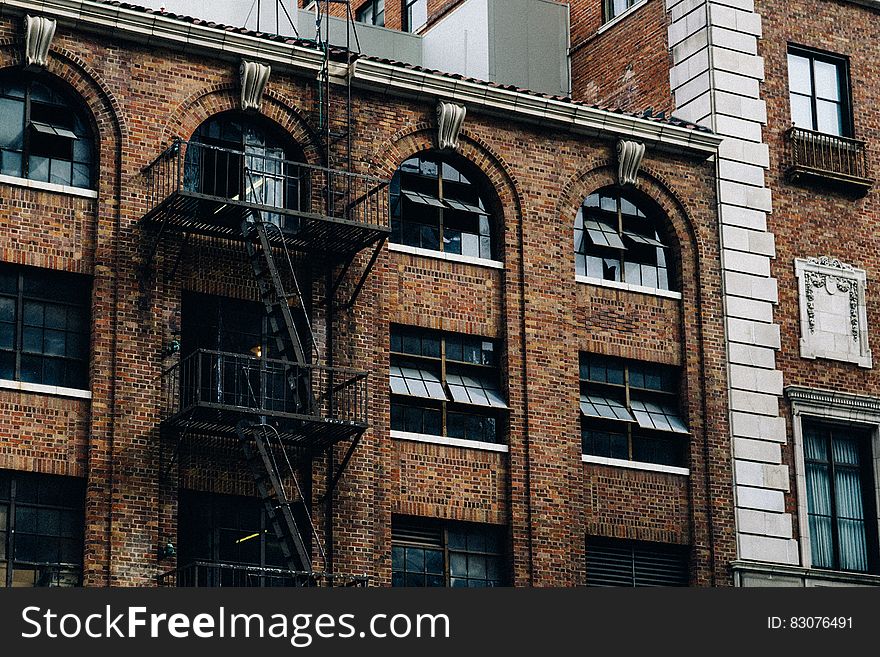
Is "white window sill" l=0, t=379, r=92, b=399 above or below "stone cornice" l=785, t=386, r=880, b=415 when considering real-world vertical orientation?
below

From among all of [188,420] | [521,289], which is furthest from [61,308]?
[521,289]

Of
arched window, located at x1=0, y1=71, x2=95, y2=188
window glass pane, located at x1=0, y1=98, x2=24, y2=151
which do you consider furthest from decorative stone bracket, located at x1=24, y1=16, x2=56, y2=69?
window glass pane, located at x1=0, y1=98, x2=24, y2=151

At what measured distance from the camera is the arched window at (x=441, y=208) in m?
36.2

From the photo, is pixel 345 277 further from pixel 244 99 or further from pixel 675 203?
pixel 675 203

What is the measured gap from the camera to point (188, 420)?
3212cm

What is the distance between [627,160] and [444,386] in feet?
19.1

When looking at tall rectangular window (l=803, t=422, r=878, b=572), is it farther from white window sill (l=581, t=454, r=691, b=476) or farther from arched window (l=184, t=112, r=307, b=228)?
arched window (l=184, t=112, r=307, b=228)

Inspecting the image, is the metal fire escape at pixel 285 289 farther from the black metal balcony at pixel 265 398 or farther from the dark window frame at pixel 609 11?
the dark window frame at pixel 609 11

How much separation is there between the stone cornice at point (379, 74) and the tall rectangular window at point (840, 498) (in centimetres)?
583

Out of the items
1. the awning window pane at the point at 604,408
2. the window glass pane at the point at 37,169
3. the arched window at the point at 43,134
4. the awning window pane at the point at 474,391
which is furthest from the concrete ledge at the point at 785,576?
the window glass pane at the point at 37,169

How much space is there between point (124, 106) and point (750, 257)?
12.1m

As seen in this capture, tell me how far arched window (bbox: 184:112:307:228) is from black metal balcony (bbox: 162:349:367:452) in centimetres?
287

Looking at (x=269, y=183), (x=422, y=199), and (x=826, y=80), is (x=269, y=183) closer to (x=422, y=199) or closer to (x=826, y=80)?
(x=422, y=199)

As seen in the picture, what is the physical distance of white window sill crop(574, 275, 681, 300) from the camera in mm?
37250
